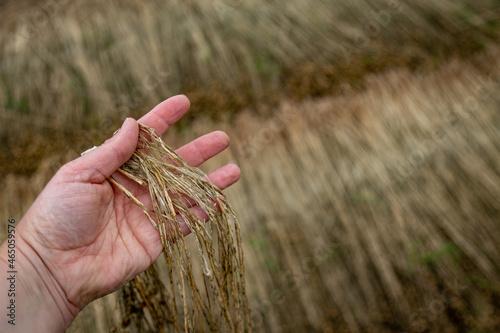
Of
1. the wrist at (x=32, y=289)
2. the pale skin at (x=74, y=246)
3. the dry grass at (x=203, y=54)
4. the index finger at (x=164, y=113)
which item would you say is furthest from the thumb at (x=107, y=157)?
the dry grass at (x=203, y=54)

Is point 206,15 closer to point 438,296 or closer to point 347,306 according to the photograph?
point 347,306

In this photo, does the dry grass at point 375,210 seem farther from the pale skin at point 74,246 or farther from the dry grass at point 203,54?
the pale skin at point 74,246

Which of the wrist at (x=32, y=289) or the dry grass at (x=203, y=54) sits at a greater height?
the dry grass at (x=203, y=54)

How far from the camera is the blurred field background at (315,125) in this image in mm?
2025

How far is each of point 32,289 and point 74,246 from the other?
177mm

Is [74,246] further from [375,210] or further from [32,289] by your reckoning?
[375,210]

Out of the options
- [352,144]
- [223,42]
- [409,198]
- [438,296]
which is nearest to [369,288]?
[438,296]

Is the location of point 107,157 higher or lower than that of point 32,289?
higher

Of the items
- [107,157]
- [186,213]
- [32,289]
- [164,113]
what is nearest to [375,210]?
[186,213]

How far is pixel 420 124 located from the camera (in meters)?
2.24

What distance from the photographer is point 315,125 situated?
231cm

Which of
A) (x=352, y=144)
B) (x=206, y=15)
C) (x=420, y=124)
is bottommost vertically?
(x=352, y=144)

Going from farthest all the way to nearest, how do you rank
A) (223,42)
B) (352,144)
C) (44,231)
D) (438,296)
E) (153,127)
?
(223,42) → (352,144) → (438,296) → (153,127) → (44,231)

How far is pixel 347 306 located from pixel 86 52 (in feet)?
6.90
